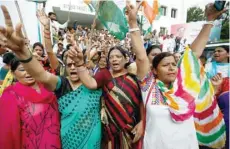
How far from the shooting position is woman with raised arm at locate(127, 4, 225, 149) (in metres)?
2.14

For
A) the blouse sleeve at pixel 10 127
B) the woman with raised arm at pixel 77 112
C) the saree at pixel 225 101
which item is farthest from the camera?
the saree at pixel 225 101

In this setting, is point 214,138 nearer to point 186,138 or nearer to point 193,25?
point 186,138

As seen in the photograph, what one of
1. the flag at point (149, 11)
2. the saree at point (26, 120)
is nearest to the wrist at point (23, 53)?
the saree at point (26, 120)

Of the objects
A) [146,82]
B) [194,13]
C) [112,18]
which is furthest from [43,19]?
[194,13]

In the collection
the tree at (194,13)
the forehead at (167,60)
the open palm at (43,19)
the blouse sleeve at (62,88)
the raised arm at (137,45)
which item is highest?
the open palm at (43,19)

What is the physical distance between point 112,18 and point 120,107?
3.46 feet

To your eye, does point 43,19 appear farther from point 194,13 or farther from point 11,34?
point 194,13

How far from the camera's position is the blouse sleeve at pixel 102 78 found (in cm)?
237

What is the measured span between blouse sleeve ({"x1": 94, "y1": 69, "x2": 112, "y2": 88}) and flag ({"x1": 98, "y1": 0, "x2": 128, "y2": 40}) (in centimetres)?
70

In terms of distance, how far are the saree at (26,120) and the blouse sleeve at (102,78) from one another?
0.41m

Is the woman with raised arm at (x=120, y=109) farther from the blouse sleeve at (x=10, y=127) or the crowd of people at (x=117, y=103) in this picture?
the blouse sleeve at (x=10, y=127)

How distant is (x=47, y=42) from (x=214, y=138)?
1.80m

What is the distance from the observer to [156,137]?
2174 mm

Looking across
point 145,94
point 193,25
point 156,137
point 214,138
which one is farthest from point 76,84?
point 193,25
